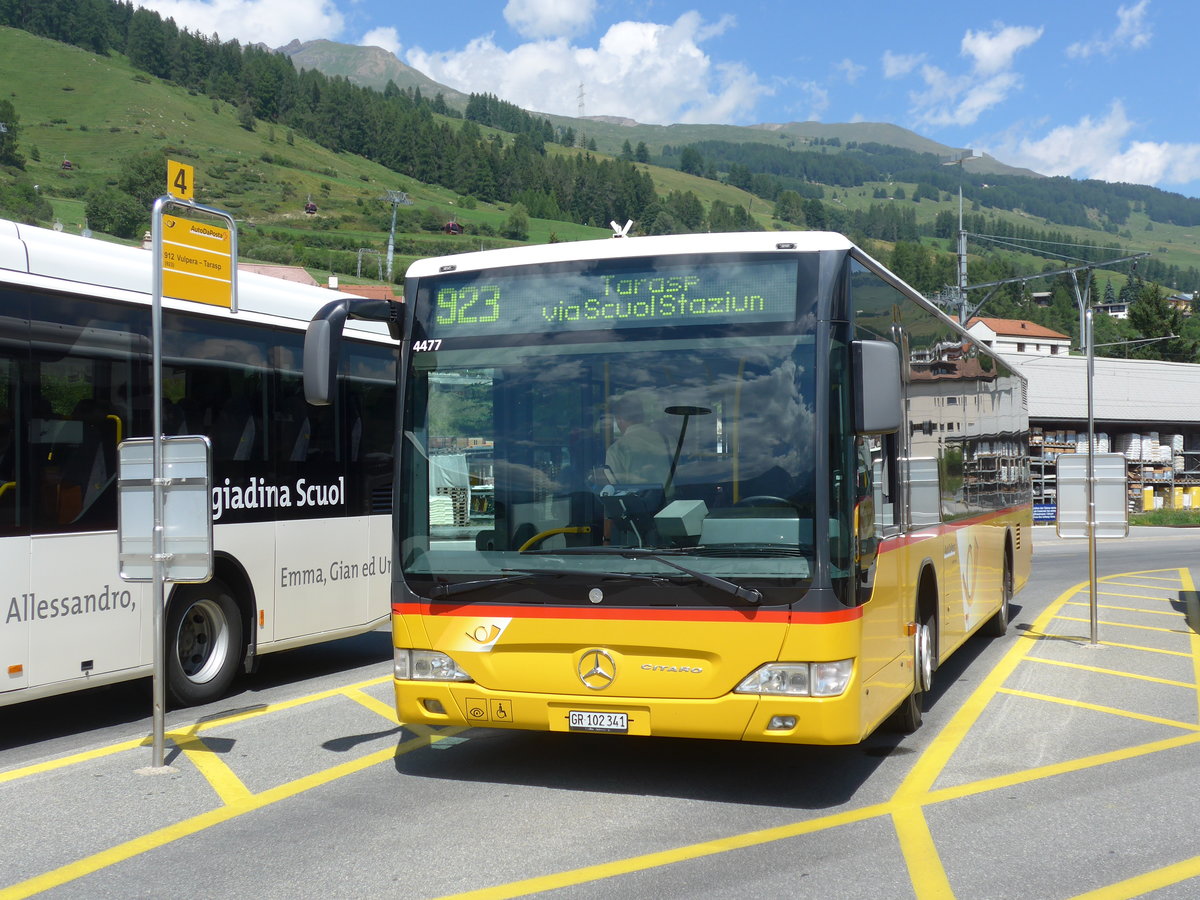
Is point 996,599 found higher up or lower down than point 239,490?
lower down

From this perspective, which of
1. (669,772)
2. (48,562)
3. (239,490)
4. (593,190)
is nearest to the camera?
(669,772)

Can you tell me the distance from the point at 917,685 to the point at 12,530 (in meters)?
5.57

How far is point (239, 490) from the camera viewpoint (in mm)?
9312

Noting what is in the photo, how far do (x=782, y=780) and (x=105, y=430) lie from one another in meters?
4.74

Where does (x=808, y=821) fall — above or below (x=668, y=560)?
below

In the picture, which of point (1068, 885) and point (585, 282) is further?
point (585, 282)

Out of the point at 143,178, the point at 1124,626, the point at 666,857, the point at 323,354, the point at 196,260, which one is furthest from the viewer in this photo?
the point at 143,178

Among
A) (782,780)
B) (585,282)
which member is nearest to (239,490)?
(585,282)

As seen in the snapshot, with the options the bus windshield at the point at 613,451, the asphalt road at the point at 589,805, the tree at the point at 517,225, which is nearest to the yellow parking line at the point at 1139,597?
the asphalt road at the point at 589,805

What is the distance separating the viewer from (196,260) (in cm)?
782

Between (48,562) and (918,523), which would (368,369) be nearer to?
(48,562)

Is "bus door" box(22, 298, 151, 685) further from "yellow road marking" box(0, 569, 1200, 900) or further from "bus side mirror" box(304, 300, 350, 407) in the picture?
"bus side mirror" box(304, 300, 350, 407)

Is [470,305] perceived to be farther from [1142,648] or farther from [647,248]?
[1142,648]

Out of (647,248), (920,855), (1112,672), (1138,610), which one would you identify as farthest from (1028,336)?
(920,855)
